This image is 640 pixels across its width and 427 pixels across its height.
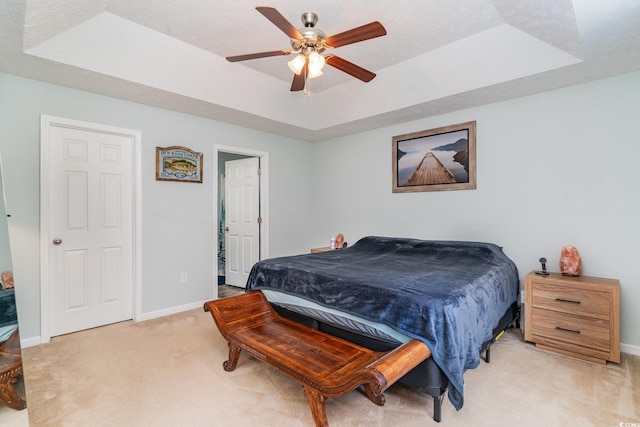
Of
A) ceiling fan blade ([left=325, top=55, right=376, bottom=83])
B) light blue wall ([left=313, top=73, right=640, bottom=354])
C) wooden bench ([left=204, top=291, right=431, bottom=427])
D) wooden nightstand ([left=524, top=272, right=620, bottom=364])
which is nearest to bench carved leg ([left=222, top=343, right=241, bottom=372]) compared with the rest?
wooden bench ([left=204, top=291, right=431, bottom=427])

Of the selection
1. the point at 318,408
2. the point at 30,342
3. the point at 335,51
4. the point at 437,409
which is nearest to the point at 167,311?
the point at 30,342

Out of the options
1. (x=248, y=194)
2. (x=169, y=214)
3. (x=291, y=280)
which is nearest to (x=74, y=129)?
(x=169, y=214)

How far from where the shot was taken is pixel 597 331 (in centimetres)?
238

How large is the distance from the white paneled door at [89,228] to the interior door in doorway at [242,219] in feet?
5.37

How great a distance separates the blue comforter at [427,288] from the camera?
66.0 inches

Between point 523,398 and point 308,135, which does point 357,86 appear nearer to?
point 308,135

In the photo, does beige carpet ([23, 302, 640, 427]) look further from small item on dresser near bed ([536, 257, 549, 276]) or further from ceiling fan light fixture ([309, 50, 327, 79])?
ceiling fan light fixture ([309, 50, 327, 79])

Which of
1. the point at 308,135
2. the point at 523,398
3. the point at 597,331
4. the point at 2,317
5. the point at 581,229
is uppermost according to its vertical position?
the point at 308,135

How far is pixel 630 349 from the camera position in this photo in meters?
2.57

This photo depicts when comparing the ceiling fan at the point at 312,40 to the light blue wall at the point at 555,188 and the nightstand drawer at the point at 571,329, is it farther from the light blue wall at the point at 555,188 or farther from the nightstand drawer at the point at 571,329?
the nightstand drawer at the point at 571,329

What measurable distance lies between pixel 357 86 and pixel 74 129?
310cm

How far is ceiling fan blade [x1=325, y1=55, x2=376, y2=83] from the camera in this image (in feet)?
7.18

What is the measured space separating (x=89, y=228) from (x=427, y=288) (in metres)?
3.31

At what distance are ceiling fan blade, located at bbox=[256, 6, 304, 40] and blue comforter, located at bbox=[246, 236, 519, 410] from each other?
1655 millimetres
